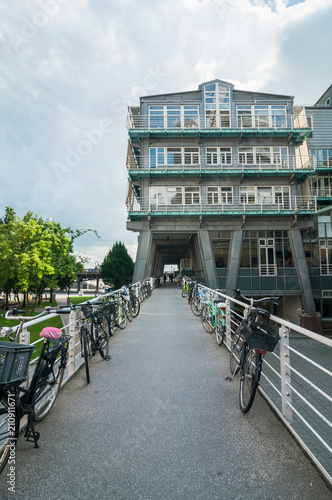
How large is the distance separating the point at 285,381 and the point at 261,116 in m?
26.9

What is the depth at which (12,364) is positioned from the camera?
2508mm

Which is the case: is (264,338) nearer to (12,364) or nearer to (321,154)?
(12,364)

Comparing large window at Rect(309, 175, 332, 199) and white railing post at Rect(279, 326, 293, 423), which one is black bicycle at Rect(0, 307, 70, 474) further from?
large window at Rect(309, 175, 332, 199)

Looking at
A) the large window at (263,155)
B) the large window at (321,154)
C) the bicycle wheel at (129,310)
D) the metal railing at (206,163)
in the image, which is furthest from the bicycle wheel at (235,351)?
the large window at (321,154)

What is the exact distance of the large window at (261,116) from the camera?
25094 millimetres

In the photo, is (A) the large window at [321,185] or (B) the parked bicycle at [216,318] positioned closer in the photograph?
(B) the parked bicycle at [216,318]

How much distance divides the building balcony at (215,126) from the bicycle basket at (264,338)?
912 inches

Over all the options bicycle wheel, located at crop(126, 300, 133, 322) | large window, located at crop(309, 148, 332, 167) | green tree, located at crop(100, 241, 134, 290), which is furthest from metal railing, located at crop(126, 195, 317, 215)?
green tree, located at crop(100, 241, 134, 290)

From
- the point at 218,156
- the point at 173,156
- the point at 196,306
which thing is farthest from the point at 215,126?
the point at 196,306

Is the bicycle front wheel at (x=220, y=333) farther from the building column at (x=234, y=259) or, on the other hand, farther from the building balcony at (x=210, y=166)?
the building balcony at (x=210, y=166)

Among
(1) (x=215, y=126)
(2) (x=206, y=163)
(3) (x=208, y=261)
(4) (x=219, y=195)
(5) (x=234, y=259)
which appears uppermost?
(1) (x=215, y=126)

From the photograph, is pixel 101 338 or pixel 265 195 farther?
pixel 265 195

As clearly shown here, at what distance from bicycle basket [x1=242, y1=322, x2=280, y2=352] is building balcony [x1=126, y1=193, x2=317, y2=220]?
19.8 meters

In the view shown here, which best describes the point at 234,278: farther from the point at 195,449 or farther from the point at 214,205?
the point at 195,449
